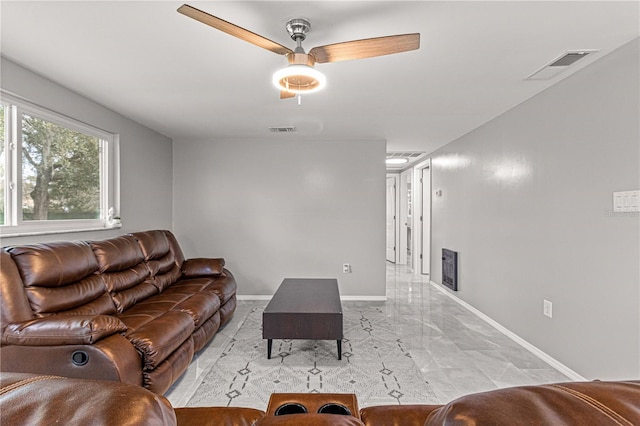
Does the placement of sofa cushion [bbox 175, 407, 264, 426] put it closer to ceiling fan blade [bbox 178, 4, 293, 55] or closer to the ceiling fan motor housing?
ceiling fan blade [bbox 178, 4, 293, 55]

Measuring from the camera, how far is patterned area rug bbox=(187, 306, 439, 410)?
2.24 metres

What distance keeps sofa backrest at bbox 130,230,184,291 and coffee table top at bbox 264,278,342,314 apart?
1267 millimetres

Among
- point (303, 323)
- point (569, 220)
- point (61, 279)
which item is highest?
point (569, 220)

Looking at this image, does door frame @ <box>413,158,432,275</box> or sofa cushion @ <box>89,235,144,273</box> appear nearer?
sofa cushion @ <box>89,235,144,273</box>

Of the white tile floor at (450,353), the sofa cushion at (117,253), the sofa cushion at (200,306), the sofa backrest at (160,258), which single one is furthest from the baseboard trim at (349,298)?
the sofa cushion at (117,253)

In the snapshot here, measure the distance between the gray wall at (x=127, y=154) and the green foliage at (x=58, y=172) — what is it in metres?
0.19

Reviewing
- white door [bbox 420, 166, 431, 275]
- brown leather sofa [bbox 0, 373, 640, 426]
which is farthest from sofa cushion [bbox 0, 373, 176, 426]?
white door [bbox 420, 166, 431, 275]

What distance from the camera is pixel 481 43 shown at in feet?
6.75

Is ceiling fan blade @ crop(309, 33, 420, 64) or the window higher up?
ceiling fan blade @ crop(309, 33, 420, 64)

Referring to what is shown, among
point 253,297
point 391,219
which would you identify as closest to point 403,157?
point 391,219

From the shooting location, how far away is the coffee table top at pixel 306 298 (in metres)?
2.74

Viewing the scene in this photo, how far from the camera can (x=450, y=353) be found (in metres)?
2.94

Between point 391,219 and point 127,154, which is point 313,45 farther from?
point 391,219

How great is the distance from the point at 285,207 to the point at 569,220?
3455mm
